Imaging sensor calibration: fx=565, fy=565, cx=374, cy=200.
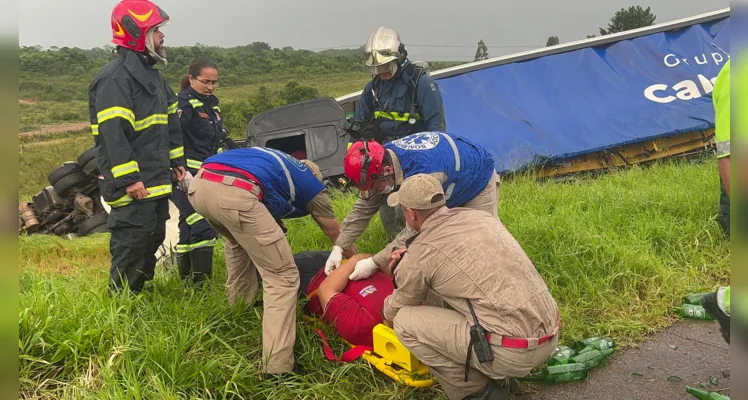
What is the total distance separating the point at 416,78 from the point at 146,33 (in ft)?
7.14

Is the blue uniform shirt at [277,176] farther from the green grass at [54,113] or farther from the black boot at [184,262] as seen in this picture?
the green grass at [54,113]

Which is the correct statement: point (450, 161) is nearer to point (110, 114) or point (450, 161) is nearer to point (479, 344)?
point (479, 344)

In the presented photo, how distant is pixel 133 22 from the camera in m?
3.81

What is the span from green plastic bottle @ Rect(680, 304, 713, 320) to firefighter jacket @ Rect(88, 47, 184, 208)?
3.77 meters

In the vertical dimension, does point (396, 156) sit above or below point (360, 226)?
above

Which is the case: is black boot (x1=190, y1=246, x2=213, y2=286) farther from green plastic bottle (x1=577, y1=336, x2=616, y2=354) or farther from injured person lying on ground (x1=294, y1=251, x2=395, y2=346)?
green plastic bottle (x1=577, y1=336, x2=616, y2=354)

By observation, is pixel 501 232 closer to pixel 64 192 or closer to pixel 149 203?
pixel 149 203

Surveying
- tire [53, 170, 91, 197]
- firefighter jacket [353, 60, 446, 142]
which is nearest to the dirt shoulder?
firefighter jacket [353, 60, 446, 142]

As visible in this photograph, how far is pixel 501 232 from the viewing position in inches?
112

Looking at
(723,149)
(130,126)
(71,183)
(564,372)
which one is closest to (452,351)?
(564,372)

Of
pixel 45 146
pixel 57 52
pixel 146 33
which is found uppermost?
pixel 57 52

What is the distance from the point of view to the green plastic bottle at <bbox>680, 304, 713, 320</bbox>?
3980 mm

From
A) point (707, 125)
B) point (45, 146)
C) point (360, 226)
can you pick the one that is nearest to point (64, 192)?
point (360, 226)

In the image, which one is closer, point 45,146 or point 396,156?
point 396,156
